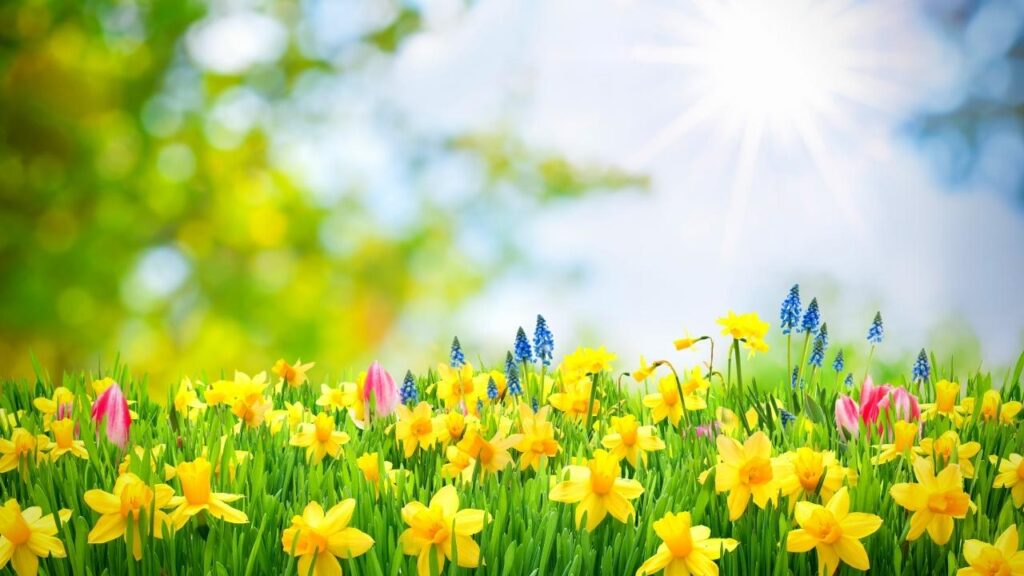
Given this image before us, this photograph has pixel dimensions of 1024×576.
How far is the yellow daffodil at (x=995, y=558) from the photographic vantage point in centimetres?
116

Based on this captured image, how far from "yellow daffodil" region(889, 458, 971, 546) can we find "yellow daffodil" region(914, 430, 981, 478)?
1.30 feet

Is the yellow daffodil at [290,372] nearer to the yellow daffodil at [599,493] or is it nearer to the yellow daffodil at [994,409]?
the yellow daffodil at [599,493]

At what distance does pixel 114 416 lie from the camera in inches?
74.7

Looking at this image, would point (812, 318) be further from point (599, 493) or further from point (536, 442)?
point (599, 493)

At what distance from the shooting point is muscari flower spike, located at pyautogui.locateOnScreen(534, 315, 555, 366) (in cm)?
224

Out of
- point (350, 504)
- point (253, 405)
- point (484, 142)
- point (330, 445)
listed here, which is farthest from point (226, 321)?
point (350, 504)

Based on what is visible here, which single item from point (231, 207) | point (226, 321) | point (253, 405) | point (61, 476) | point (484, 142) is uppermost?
point (484, 142)

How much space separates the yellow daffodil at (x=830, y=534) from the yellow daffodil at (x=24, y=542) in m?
1.10

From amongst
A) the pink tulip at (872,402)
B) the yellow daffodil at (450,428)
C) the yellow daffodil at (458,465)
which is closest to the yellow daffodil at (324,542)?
the yellow daffodil at (458,465)

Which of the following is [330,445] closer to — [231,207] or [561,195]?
[231,207]

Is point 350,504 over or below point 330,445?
below

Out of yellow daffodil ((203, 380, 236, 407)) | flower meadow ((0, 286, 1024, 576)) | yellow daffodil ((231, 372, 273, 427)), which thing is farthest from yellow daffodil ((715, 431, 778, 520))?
yellow daffodil ((203, 380, 236, 407))

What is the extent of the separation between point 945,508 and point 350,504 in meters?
0.91

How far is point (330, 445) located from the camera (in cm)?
186
